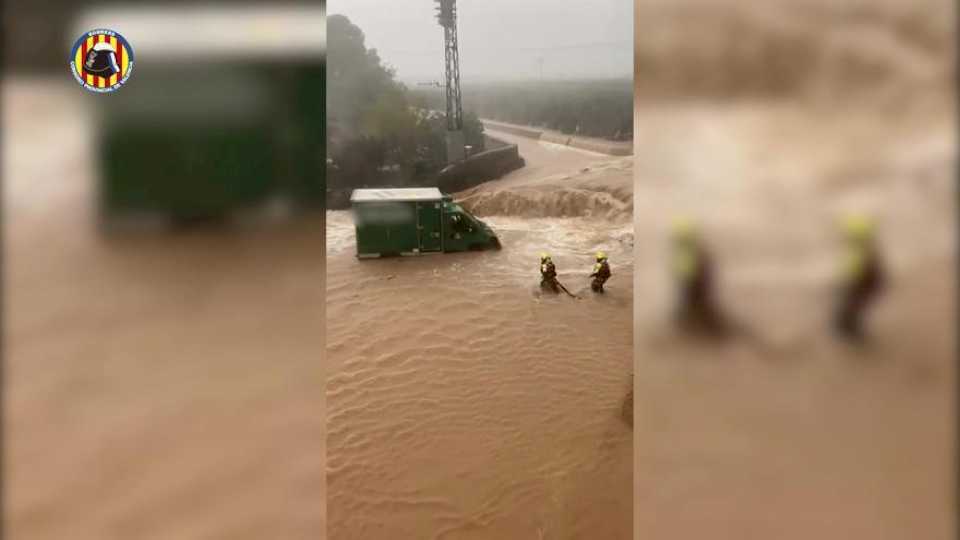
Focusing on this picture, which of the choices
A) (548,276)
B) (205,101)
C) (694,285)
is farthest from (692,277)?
(205,101)

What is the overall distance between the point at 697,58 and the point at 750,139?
8.9 inches

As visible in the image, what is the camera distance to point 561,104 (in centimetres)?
149

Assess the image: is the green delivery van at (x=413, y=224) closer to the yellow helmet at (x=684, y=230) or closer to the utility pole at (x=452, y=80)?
the utility pole at (x=452, y=80)

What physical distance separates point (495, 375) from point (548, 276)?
256 mm

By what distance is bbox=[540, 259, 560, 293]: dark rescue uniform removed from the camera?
4.91ft

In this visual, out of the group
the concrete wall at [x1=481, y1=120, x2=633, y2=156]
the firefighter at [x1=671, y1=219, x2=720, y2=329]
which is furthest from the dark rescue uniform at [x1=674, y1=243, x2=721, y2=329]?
the concrete wall at [x1=481, y1=120, x2=633, y2=156]

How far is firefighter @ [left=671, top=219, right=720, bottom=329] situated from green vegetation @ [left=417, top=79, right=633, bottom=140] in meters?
0.27

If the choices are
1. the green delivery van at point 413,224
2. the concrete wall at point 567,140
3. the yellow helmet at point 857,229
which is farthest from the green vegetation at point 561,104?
the yellow helmet at point 857,229

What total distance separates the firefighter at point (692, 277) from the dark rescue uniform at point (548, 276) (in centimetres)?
28

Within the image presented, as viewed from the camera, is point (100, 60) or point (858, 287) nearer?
point (100, 60)

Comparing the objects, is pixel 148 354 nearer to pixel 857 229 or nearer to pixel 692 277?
pixel 692 277

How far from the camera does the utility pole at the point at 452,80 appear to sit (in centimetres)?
144

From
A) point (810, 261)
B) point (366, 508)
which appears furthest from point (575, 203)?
point (366, 508)

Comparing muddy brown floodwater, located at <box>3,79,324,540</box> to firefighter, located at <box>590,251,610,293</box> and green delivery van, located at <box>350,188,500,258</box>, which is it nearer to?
green delivery van, located at <box>350,188,500,258</box>
